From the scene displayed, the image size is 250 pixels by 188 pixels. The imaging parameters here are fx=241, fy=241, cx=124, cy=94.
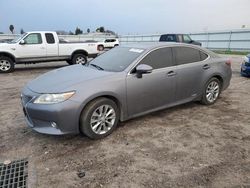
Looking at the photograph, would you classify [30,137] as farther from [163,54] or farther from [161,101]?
[163,54]

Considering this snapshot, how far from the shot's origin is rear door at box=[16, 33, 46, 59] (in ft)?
35.6

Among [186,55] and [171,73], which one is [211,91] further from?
[171,73]

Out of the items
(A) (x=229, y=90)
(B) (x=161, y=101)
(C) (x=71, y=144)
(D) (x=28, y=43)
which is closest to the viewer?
(C) (x=71, y=144)

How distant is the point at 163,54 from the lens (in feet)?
15.7

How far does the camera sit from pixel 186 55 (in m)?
5.16

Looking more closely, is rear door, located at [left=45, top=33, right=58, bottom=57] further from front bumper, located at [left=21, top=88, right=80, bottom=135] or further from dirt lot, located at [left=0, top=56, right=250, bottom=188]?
front bumper, located at [left=21, top=88, right=80, bottom=135]

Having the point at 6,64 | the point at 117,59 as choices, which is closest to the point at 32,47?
the point at 6,64

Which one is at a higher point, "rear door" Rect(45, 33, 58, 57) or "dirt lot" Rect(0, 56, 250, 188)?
"rear door" Rect(45, 33, 58, 57)

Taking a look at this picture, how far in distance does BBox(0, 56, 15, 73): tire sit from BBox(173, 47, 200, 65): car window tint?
28.1ft

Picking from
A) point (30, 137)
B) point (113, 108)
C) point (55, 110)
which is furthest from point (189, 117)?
point (30, 137)

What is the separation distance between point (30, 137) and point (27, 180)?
4.00 feet

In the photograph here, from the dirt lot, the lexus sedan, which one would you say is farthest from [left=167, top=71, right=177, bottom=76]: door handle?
the dirt lot

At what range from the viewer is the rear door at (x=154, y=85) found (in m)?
4.25

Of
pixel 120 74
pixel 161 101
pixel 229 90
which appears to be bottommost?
A: pixel 229 90
